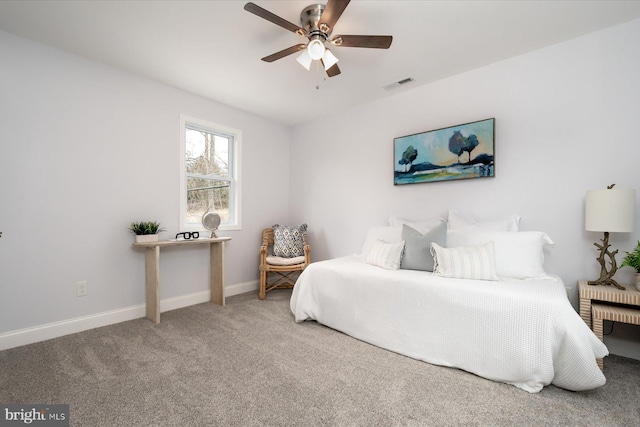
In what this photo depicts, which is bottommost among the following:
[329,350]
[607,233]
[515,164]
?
[329,350]

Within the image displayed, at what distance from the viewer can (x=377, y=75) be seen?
3.00 m

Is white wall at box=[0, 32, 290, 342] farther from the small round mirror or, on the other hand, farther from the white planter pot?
the small round mirror

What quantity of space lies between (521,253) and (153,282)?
134 inches

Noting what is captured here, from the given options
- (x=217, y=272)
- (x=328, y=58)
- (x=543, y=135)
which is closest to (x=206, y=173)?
(x=217, y=272)

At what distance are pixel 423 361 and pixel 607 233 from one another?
1.66 meters

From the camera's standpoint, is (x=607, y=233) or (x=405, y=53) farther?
(x=405, y=53)

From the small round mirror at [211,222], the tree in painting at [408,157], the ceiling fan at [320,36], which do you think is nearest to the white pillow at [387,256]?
the tree in painting at [408,157]

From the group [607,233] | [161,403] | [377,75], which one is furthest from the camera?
[377,75]

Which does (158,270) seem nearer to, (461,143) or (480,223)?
(480,223)

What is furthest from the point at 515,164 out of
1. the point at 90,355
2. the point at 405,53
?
the point at 90,355

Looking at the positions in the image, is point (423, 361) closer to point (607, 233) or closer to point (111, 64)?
point (607, 233)

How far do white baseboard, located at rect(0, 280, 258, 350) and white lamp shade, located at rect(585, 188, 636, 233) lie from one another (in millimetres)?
3916

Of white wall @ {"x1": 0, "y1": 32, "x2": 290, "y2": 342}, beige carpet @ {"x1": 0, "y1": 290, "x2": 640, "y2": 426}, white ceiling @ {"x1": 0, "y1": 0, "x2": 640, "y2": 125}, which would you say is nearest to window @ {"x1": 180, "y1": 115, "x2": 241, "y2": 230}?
white wall @ {"x1": 0, "y1": 32, "x2": 290, "y2": 342}

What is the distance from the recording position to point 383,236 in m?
3.20
